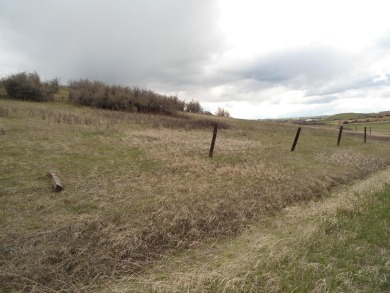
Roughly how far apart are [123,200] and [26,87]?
4034 centimetres

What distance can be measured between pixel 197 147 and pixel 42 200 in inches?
476

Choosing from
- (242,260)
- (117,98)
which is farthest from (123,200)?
(117,98)

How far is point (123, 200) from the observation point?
886cm

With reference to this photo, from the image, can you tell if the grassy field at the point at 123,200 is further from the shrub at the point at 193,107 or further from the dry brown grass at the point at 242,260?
the shrub at the point at 193,107

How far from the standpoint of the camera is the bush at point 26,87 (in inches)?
1539

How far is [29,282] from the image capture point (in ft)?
16.2

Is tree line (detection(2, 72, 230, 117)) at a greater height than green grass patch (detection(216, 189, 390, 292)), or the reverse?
tree line (detection(2, 72, 230, 117))

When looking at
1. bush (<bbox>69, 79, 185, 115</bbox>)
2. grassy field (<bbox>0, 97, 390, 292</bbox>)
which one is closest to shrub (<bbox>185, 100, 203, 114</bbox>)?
bush (<bbox>69, 79, 185, 115</bbox>)

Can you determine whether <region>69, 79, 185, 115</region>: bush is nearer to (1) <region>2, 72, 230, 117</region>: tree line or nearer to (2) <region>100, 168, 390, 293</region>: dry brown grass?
(1) <region>2, 72, 230, 117</region>: tree line

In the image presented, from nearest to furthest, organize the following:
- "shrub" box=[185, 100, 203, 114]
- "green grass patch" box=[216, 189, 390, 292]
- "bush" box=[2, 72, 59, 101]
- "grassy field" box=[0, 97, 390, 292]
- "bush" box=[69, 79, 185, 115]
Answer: "green grass patch" box=[216, 189, 390, 292] → "grassy field" box=[0, 97, 390, 292] → "bush" box=[2, 72, 59, 101] → "bush" box=[69, 79, 185, 115] → "shrub" box=[185, 100, 203, 114]

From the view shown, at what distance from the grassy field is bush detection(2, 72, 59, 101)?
26243mm

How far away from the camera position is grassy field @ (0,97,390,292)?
557 cm

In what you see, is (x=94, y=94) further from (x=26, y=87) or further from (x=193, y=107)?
(x=193, y=107)

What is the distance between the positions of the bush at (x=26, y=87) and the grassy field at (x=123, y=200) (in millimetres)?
26243
